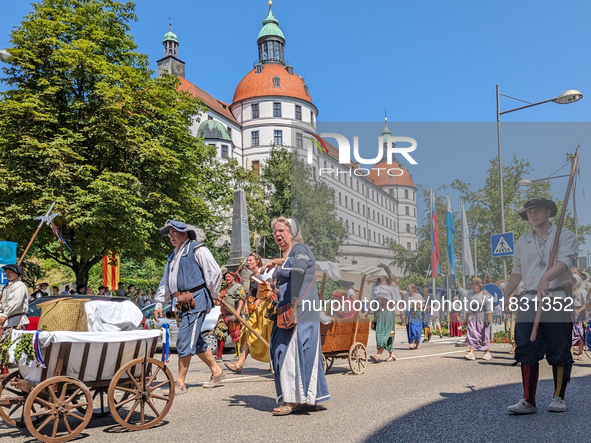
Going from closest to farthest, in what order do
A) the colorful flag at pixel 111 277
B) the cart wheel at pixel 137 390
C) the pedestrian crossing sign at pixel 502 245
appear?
the cart wheel at pixel 137 390 → the pedestrian crossing sign at pixel 502 245 → the colorful flag at pixel 111 277

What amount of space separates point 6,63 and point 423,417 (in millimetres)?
21491

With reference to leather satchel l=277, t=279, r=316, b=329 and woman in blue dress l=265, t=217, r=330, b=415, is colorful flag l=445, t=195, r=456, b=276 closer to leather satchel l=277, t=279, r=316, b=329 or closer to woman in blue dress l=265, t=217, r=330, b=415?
woman in blue dress l=265, t=217, r=330, b=415

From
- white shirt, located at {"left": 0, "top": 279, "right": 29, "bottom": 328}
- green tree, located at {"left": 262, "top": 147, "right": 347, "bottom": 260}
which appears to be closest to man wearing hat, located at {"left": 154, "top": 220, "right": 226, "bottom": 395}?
Answer: white shirt, located at {"left": 0, "top": 279, "right": 29, "bottom": 328}

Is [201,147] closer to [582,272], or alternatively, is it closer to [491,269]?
[491,269]

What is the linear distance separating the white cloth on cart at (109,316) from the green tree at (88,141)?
15076 mm

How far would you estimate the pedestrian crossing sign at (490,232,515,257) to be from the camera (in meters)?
11.9

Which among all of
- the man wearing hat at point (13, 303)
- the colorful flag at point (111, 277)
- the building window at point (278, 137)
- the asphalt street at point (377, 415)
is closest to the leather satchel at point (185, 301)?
the asphalt street at point (377, 415)

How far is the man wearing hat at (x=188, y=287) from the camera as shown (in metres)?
6.69

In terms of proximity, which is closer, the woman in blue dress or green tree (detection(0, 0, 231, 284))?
the woman in blue dress

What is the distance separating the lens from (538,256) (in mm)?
5652

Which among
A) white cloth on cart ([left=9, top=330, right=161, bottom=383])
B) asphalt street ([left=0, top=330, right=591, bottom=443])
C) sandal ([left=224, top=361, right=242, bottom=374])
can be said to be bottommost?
sandal ([left=224, top=361, right=242, bottom=374])

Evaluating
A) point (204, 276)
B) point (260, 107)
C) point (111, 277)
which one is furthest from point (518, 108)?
point (260, 107)

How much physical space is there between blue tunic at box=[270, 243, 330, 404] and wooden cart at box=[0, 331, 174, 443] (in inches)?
42.8

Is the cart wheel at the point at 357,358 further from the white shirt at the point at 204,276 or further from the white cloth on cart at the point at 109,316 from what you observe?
the white cloth on cart at the point at 109,316
